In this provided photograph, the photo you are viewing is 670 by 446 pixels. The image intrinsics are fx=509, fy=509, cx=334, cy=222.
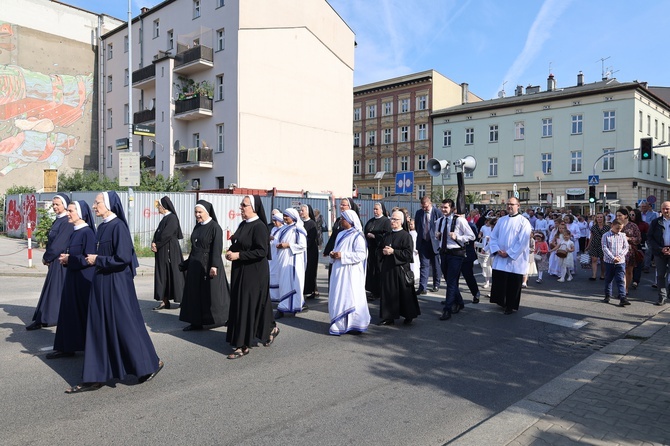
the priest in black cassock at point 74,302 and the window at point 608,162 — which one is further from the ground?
the window at point 608,162

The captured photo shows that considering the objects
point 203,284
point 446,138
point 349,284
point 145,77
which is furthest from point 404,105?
point 203,284

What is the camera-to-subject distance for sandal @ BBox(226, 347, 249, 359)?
240 inches

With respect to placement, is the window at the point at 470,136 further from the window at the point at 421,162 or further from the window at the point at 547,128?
the window at the point at 547,128

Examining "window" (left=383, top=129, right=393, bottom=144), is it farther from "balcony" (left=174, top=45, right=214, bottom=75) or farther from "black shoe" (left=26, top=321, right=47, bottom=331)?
"black shoe" (left=26, top=321, right=47, bottom=331)

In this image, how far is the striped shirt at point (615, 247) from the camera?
10117 millimetres

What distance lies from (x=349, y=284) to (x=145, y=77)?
34476mm

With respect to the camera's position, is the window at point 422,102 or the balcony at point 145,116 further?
the window at point 422,102

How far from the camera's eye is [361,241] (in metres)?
7.54

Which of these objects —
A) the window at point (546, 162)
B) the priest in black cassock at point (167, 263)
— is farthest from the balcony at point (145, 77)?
the window at point (546, 162)

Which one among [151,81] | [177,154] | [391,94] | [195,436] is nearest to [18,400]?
[195,436]

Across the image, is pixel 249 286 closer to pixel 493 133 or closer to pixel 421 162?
pixel 493 133

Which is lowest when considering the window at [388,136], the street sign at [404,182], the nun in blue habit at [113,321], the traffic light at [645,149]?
the nun in blue habit at [113,321]

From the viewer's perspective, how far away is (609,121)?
4456cm

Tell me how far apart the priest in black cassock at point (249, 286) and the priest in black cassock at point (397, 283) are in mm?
2085
